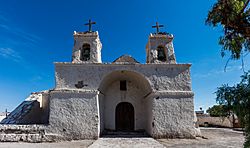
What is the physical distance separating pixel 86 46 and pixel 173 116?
256 inches

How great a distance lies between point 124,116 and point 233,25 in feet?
36.6

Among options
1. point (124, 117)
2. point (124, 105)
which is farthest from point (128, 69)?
point (124, 117)

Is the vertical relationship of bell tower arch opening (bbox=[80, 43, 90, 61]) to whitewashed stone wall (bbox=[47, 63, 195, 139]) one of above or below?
above

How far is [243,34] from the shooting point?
3.38 metres

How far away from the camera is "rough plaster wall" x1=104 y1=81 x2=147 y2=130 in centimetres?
1350

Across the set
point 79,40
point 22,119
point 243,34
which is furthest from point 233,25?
point 22,119

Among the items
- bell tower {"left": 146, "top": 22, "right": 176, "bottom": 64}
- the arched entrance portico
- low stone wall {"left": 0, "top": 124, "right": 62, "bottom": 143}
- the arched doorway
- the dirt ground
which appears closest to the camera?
the dirt ground

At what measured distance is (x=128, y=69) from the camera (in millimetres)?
11492

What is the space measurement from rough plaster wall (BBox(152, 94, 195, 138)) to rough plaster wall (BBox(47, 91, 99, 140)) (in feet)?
10.5

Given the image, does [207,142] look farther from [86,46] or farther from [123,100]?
[86,46]

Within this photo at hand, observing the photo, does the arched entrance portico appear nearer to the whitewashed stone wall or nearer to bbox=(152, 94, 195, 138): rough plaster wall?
the whitewashed stone wall

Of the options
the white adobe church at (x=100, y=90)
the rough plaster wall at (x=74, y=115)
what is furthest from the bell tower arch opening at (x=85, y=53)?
the rough plaster wall at (x=74, y=115)

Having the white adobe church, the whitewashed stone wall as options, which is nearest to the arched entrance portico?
the white adobe church

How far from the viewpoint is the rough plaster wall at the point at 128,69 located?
11.1 meters
